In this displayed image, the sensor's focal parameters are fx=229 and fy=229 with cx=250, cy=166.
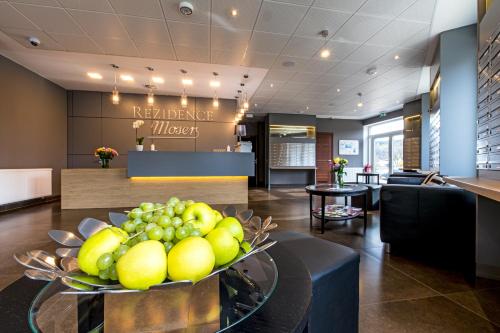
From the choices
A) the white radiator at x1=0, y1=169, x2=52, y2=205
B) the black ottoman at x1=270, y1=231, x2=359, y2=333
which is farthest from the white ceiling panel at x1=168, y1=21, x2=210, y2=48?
the white radiator at x1=0, y1=169, x2=52, y2=205

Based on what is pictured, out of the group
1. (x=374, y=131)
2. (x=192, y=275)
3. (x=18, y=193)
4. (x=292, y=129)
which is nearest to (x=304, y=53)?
(x=192, y=275)

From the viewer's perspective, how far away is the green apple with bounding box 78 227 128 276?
469mm

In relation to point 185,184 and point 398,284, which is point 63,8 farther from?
point 398,284

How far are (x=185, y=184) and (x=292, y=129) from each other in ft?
20.3

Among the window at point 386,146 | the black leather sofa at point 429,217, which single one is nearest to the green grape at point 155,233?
the black leather sofa at point 429,217

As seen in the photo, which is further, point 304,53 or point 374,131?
point 374,131

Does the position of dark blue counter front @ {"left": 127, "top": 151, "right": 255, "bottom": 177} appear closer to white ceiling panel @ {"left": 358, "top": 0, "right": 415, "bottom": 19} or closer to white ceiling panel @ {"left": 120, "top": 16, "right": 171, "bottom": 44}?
white ceiling panel @ {"left": 120, "top": 16, "right": 171, "bottom": 44}

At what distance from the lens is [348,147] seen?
38.0 ft

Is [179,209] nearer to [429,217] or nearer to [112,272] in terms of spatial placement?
[112,272]

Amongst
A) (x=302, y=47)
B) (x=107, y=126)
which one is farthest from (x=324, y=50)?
(x=107, y=126)

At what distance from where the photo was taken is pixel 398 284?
190 centimetres

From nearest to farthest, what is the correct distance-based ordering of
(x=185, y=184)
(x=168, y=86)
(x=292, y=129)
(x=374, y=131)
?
(x=185, y=184) < (x=168, y=86) < (x=292, y=129) < (x=374, y=131)

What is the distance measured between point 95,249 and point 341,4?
3820 millimetres

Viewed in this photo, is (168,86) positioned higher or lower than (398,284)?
higher
